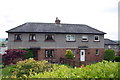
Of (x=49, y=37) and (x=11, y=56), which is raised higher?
(x=49, y=37)

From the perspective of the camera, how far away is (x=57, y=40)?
29.3 metres

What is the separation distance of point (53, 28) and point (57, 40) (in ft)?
7.89

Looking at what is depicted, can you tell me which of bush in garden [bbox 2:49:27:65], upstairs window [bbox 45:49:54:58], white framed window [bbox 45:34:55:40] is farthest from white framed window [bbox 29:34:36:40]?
bush in garden [bbox 2:49:27:65]

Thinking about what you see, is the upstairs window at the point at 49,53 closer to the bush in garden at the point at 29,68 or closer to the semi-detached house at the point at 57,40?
the semi-detached house at the point at 57,40

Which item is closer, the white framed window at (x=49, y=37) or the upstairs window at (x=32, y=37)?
the upstairs window at (x=32, y=37)

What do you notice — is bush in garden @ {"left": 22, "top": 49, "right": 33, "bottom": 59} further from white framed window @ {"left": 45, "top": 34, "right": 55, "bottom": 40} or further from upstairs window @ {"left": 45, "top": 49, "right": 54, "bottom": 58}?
white framed window @ {"left": 45, "top": 34, "right": 55, "bottom": 40}

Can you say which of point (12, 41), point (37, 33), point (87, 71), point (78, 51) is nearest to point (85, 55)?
point (78, 51)

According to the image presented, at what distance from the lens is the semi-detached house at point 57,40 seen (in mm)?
28203

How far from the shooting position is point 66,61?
25.0 m

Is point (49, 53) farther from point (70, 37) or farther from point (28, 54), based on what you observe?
point (70, 37)

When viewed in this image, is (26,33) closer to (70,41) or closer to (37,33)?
(37,33)

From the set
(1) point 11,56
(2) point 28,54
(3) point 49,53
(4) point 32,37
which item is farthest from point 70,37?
(1) point 11,56

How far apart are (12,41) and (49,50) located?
6489mm

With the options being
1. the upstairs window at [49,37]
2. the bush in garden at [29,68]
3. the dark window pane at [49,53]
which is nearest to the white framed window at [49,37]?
the upstairs window at [49,37]
